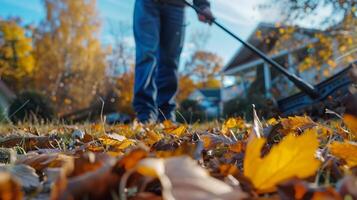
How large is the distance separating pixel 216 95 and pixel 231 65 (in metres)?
13.9

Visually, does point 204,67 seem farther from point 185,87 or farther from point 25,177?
point 25,177

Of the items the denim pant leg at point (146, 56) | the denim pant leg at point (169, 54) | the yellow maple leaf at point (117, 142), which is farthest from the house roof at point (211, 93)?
the yellow maple leaf at point (117, 142)

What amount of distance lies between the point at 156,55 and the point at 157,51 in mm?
188

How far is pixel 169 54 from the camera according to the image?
4.16 m

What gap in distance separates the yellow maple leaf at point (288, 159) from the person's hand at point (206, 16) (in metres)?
3.33

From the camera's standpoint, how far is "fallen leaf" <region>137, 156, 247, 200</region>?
0.48m

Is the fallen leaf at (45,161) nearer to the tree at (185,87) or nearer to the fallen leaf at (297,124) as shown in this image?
the fallen leaf at (297,124)

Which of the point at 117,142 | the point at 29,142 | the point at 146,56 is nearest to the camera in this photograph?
the point at 117,142

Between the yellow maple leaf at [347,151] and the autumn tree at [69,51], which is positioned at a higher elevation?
the yellow maple leaf at [347,151]

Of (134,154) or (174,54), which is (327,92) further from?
(134,154)

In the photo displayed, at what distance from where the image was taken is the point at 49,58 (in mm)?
37906

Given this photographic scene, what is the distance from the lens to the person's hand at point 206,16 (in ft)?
12.5

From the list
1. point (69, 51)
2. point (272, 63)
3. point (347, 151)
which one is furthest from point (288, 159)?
point (69, 51)

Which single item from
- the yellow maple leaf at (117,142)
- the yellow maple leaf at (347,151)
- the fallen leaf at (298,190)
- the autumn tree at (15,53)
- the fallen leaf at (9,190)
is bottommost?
the autumn tree at (15,53)
